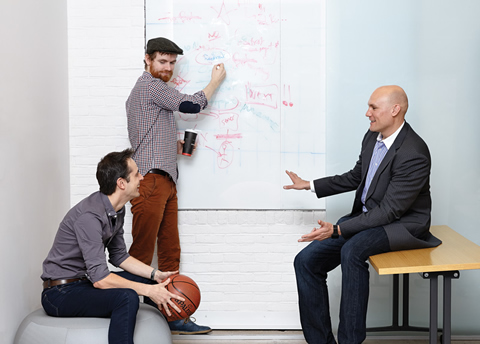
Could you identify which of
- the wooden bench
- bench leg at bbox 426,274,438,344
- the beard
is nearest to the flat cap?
the beard

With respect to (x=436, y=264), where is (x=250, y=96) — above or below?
above

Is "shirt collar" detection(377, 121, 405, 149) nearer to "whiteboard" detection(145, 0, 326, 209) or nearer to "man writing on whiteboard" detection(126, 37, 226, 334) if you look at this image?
"whiteboard" detection(145, 0, 326, 209)

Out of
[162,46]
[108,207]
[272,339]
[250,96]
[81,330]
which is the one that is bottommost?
[272,339]

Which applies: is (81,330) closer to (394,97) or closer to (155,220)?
(155,220)

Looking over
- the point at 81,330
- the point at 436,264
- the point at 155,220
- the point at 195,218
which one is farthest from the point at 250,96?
the point at 81,330

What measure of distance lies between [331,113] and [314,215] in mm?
677

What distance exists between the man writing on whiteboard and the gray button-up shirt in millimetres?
642

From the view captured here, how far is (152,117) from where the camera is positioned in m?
3.08

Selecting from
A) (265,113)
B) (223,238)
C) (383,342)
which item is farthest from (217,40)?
(383,342)

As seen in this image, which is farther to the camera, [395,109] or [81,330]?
[395,109]

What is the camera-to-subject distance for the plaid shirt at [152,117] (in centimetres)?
304

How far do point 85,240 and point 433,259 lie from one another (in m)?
1.56

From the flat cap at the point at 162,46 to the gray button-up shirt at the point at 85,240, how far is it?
1106mm

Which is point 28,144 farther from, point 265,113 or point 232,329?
point 232,329
